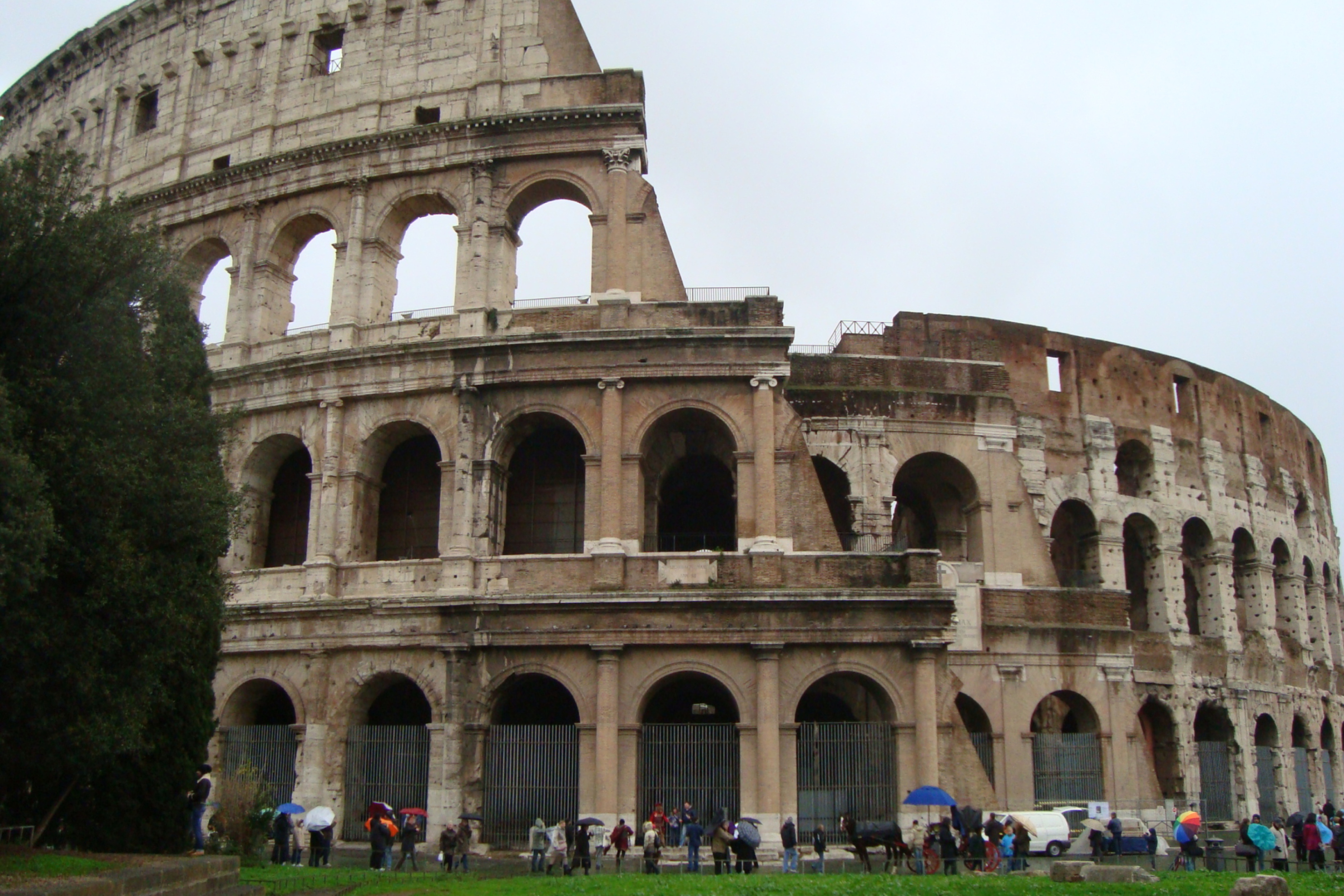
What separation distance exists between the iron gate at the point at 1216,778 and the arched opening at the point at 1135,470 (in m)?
5.87

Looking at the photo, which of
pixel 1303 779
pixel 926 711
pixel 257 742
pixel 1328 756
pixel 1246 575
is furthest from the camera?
pixel 1328 756

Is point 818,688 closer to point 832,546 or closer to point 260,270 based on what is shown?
point 832,546

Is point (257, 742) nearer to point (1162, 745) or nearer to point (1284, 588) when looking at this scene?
point (1162, 745)

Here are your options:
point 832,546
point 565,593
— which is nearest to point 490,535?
point 565,593

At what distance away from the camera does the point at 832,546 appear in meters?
19.1

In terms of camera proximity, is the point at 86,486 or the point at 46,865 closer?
the point at 46,865

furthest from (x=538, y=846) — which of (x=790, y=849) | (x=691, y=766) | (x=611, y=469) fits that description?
(x=611, y=469)

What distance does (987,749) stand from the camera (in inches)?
898

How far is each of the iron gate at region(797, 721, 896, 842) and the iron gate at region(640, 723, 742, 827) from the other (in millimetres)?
1128

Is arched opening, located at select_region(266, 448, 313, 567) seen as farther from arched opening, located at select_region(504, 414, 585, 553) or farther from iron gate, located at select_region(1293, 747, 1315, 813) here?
iron gate, located at select_region(1293, 747, 1315, 813)

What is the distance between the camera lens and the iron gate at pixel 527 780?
18.4m

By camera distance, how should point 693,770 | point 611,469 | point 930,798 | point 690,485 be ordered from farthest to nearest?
point 690,485 < point 611,469 < point 693,770 < point 930,798

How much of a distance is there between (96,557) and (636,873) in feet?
27.7

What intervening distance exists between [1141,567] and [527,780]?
1684 centimetres
